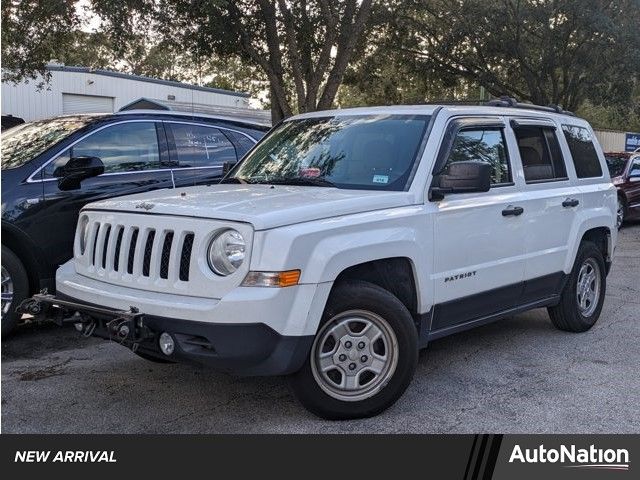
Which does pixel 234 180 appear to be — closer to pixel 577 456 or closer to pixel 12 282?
pixel 12 282

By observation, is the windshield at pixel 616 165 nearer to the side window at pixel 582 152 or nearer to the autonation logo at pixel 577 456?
the side window at pixel 582 152

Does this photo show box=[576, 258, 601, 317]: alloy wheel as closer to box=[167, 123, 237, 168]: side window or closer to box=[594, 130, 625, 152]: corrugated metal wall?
box=[167, 123, 237, 168]: side window

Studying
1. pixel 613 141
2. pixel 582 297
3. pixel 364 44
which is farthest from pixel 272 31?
pixel 613 141

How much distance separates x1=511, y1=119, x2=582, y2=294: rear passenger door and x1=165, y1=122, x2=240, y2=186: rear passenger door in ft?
9.49

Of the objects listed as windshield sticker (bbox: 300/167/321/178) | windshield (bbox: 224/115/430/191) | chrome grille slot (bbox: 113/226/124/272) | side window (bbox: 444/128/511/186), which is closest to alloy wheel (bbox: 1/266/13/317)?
chrome grille slot (bbox: 113/226/124/272)

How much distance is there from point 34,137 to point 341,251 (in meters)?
3.72

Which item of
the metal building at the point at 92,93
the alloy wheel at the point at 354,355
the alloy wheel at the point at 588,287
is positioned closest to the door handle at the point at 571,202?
the alloy wheel at the point at 588,287

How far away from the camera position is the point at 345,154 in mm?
5074

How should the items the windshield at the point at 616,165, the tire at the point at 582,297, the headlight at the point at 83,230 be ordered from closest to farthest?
the headlight at the point at 83,230 < the tire at the point at 582,297 < the windshield at the point at 616,165

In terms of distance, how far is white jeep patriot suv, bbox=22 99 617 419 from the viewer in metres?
3.86

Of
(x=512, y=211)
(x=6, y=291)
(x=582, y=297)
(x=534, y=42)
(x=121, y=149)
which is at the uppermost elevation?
(x=534, y=42)

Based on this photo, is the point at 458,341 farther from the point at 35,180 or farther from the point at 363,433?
the point at 35,180

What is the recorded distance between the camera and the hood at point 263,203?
3939 millimetres

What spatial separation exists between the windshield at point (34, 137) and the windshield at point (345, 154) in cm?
178
